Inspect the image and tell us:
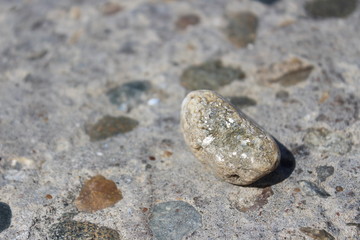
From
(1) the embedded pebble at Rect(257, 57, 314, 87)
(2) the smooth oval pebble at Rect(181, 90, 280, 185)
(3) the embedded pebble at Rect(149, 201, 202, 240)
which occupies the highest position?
(2) the smooth oval pebble at Rect(181, 90, 280, 185)

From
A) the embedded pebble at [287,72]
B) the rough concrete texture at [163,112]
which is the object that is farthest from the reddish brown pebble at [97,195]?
the embedded pebble at [287,72]

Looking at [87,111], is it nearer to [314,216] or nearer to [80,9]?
[80,9]

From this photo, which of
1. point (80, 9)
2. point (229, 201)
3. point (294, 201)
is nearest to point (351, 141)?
point (294, 201)

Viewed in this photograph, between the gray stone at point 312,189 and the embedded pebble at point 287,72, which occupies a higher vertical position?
the embedded pebble at point 287,72

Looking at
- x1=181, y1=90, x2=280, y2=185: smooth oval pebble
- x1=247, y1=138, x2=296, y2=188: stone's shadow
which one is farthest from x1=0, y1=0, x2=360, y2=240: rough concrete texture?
x1=181, y1=90, x2=280, y2=185: smooth oval pebble

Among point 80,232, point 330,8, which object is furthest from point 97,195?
point 330,8

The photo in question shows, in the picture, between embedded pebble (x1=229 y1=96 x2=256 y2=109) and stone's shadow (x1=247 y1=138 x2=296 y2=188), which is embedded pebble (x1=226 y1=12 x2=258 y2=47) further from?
stone's shadow (x1=247 y1=138 x2=296 y2=188)

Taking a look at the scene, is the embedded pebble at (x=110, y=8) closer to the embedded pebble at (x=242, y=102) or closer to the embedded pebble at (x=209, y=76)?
the embedded pebble at (x=209, y=76)
